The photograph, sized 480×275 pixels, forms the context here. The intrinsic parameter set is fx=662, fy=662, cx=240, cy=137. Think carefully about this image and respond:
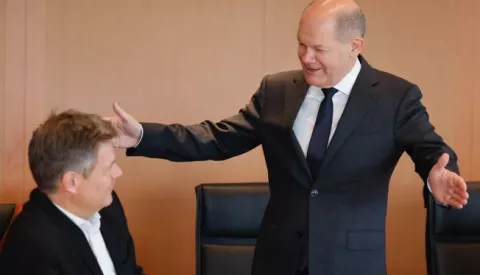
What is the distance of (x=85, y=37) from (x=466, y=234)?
1.84 m

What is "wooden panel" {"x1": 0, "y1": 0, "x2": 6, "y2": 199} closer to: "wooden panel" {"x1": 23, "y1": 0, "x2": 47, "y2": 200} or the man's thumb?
"wooden panel" {"x1": 23, "y1": 0, "x2": 47, "y2": 200}

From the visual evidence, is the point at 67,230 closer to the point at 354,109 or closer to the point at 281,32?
the point at 354,109

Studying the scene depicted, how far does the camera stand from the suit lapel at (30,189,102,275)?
1.74 meters

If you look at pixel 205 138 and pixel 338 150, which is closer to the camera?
pixel 338 150

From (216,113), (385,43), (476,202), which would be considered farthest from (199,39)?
(476,202)

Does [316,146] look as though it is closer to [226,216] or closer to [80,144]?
[80,144]

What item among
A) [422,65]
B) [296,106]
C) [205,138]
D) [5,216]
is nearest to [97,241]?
[205,138]

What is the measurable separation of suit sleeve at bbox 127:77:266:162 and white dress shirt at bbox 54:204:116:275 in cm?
22

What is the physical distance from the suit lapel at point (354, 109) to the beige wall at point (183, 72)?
1378 millimetres

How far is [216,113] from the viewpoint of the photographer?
314cm

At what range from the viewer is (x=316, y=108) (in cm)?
182

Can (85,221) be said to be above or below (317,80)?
below

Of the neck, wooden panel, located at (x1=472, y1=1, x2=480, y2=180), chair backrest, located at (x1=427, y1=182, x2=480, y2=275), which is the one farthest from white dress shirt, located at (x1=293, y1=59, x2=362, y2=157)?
wooden panel, located at (x1=472, y1=1, x2=480, y2=180)

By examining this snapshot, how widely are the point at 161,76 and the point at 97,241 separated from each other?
4.41 feet
